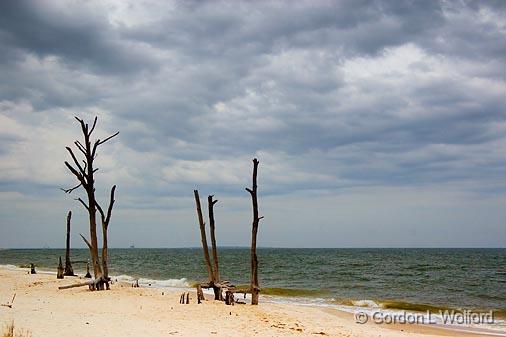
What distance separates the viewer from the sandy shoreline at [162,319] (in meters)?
12.1

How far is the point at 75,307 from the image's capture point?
16.0 m

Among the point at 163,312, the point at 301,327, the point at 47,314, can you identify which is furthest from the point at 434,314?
the point at 47,314

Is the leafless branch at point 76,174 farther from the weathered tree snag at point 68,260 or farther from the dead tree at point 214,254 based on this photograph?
the weathered tree snag at point 68,260

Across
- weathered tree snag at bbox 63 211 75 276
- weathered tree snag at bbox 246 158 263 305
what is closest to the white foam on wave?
weathered tree snag at bbox 246 158 263 305

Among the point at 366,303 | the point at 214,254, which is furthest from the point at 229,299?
the point at 366,303

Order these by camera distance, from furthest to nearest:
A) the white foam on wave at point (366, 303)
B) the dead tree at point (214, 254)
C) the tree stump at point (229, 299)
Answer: the white foam on wave at point (366, 303)
the dead tree at point (214, 254)
the tree stump at point (229, 299)

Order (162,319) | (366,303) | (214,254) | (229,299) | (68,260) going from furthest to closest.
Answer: (68,260) < (366,303) < (214,254) < (229,299) < (162,319)

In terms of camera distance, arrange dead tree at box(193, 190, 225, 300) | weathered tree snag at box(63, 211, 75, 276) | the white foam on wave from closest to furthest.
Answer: dead tree at box(193, 190, 225, 300) < the white foam on wave < weathered tree snag at box(63, 211, 75, 276)

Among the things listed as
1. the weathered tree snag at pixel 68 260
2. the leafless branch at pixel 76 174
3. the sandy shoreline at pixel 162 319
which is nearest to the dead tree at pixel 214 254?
the sandy shoreline at pixel 162 319

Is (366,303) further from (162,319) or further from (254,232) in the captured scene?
(162,319)

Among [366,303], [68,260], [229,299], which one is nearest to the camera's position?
[229,299]

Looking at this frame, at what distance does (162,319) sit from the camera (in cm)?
1421

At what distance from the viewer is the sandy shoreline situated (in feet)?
39.7

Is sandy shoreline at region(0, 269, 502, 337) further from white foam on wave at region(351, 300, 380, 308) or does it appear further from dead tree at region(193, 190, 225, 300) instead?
white foam on wave at region(351, 300, 380, 308)
